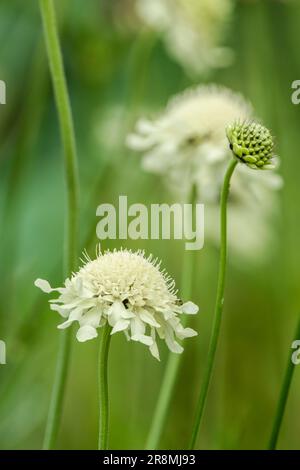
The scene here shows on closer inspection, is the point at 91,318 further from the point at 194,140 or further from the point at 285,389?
the point at 194,140

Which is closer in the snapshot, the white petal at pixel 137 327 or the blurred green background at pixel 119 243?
the white petal at pixel 137 327

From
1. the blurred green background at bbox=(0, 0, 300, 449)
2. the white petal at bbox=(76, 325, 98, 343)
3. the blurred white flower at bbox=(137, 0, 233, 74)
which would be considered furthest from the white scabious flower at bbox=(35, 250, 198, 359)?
the blurred white flower at bbox=(137, 0, 233, 74)

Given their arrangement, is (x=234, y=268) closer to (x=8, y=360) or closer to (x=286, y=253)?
(x=286, y=253)

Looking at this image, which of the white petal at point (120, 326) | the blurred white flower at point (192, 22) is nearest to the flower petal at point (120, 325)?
the white petal at point (120, 326)

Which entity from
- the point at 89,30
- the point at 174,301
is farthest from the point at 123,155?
A: the point at 174,301

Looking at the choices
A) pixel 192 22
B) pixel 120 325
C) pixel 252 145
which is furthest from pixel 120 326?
pixel 192 22

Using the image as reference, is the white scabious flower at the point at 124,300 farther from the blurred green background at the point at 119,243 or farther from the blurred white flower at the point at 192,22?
the blurred white flower at the point at 192,22
